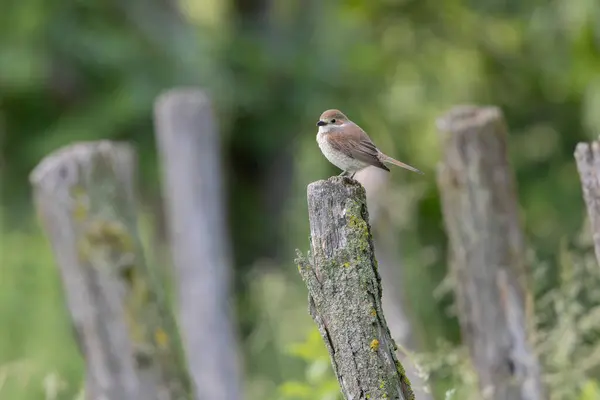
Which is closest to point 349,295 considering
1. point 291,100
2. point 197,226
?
point 197,226

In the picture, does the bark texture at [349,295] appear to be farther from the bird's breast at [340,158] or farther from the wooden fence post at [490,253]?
the wooden fence post at [490,253]

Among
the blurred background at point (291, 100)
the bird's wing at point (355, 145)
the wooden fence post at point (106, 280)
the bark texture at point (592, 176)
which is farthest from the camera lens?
the blurred background at point (291, 100)

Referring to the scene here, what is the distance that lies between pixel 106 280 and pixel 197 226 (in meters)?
2.44

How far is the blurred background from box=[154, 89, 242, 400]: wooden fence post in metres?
0.40

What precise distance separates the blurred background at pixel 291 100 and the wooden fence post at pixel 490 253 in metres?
2.46

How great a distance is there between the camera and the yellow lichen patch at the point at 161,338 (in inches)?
196

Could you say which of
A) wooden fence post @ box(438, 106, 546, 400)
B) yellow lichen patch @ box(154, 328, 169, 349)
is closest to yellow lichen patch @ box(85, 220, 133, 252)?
yellow lichen patch @ box(154, 328, 169, 349)

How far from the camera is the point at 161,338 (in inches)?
197

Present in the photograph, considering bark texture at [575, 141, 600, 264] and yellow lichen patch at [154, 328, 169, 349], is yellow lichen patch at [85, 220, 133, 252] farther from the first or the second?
bark texture at [575, 141, 600, 264]

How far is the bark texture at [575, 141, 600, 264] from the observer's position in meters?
3.41

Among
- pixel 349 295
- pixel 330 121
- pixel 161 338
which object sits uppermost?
pixel 330 121

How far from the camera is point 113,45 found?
1000 cm

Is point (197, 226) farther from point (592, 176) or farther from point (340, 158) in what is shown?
point (592, 176)

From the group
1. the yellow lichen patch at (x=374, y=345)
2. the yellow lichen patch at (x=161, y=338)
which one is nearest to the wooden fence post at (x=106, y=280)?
the yellow lichen patch at (x=161, y=338)
